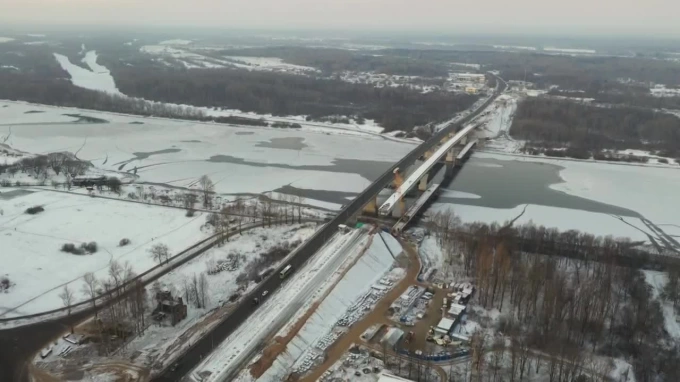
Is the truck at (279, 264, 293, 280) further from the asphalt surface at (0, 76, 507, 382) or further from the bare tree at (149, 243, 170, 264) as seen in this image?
the bare tree at (149, 243, 170, 264)

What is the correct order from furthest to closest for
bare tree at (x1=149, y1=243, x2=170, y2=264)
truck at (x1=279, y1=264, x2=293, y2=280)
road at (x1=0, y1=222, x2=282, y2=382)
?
bare tree at (x1=149, y1=243, x2=170, y2=264) < truck at (x1=279, y1=264, x2=293, y2=280) < road at (x1=0, y1=222, x2=282, y2=382)

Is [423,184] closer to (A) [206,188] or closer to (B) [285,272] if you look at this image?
(A) [206,188]

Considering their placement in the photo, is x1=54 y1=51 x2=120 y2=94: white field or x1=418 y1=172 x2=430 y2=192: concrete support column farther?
x1=54 y1=51 x2=120 y2=94: white field

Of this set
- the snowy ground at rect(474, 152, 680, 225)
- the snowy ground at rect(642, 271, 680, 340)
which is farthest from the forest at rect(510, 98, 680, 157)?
Answer: the snowy ground at rect(642, 271, 680, 340)

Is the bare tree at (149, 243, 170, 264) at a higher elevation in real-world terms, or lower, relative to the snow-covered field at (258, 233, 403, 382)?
lower

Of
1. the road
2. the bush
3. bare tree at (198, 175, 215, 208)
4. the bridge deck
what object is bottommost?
the road

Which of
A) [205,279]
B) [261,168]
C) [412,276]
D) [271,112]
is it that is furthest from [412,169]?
[271,112]

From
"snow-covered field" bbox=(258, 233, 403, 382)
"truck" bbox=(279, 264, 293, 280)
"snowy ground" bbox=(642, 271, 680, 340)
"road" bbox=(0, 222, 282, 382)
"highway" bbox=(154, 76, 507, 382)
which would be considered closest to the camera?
"highway" bbox=(154, 76, 507, 382)
